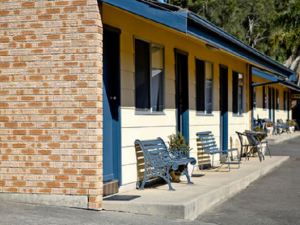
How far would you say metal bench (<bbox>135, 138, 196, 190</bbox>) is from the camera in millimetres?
10938

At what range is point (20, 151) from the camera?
9.39 m

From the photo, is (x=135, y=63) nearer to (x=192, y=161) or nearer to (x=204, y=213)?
(x=192, y=161)

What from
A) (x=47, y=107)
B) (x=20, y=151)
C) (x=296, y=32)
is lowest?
(x=20, y=151)

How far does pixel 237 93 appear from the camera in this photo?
19.6 metres

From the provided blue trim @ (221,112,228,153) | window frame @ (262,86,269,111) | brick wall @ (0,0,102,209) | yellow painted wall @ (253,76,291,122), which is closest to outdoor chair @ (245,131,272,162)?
blue trim @ (221,112,228,153)

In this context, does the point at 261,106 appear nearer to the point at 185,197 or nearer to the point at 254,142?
the point at 254,142

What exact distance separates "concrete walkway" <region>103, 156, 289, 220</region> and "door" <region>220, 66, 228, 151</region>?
139 inches

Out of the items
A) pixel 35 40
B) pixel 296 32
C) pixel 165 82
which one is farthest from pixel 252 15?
pixel 35 40

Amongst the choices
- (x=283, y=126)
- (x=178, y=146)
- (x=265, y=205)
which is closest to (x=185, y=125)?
(x=178, y=146)

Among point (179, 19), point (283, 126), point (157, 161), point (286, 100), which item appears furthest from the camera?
point (286, 100)

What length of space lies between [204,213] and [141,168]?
5.91 ft

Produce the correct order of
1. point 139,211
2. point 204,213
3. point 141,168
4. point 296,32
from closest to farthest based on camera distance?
point 139,211, point 204,213, point 141,168, point 296,32

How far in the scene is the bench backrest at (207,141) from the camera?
591 inches

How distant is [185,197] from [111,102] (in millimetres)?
1922
